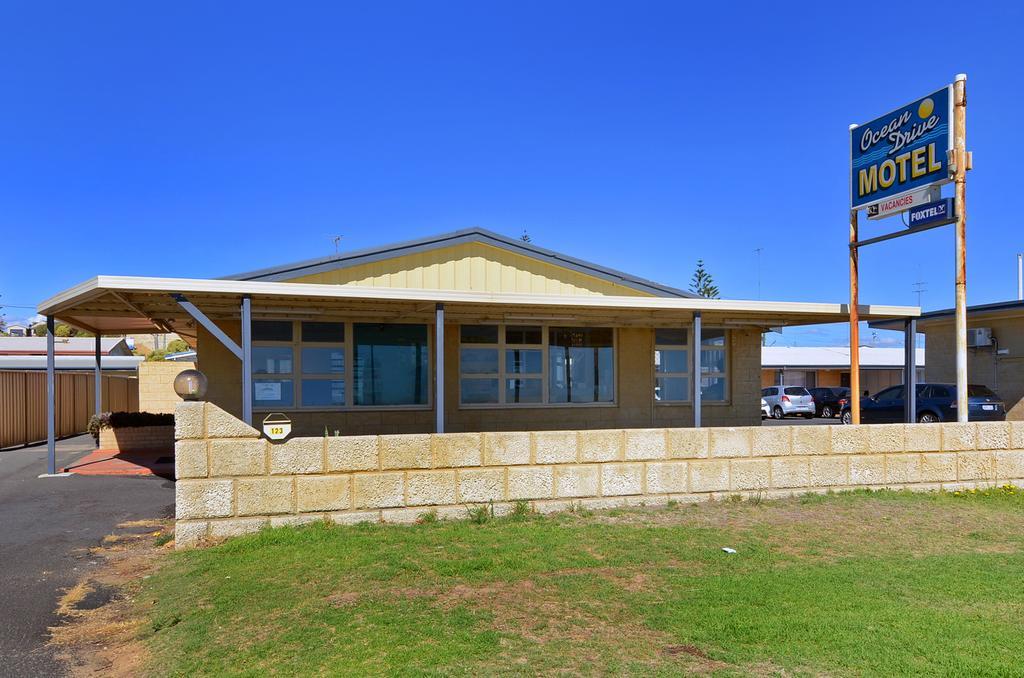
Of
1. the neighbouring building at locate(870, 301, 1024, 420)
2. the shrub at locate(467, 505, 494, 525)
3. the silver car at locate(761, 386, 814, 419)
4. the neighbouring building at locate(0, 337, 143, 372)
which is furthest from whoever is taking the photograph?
the silver car at locate(761, 386, 814, 419)

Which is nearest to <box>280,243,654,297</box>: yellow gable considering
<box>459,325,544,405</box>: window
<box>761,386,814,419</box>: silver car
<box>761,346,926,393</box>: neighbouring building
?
<box>459,325,544,405</box>: window

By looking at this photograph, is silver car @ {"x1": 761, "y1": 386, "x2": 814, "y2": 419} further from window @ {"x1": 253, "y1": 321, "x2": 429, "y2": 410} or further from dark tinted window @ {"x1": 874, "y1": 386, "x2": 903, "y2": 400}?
window @ {"x1": 253, "y1": 321, "x2": 429, "y2": 410}

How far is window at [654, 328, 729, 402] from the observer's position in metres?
14.7

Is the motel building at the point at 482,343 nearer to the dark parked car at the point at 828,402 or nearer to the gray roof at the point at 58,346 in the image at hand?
the gray roof at the point at 58,346

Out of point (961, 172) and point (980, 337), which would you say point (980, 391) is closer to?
point (980, 337)

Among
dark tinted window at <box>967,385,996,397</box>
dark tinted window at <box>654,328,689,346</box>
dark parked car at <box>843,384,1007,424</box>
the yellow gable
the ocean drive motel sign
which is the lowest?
dark parked car at <box>843,384,1007,424</box>

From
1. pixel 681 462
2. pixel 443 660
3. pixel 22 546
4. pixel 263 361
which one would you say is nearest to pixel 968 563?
pixel 681 462

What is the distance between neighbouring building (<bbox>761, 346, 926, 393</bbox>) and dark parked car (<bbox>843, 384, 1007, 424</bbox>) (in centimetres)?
1844

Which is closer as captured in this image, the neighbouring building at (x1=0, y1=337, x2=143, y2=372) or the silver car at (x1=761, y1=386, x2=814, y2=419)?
the neighbouring building at (x1=0, y1=337, x2=143, y2=372)

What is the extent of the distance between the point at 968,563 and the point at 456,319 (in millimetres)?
8483

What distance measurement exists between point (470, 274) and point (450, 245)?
66cm

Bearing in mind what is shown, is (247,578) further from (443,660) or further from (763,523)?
(763,523)

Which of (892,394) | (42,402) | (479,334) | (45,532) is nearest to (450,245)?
(479,334)

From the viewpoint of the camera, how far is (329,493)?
783 cm
